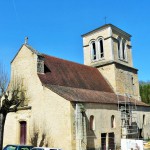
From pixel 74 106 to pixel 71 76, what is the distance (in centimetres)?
663

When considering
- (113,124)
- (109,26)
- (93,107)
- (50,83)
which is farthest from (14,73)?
(109,26)

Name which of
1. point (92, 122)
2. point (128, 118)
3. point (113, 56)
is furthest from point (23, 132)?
point (113, 56)

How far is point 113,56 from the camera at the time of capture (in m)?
33.9

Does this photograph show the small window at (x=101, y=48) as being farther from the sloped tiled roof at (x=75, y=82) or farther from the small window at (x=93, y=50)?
the sloped tiled roof at (x=75, y=82)

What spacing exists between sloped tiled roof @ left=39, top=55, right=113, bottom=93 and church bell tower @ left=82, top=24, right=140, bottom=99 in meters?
1.41

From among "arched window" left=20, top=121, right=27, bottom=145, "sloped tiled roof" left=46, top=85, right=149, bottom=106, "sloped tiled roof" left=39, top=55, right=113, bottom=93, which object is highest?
"sloped tiled roof" left=39, top=55, right=113, bottom=93

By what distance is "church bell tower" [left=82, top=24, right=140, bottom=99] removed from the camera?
3312 centimetres

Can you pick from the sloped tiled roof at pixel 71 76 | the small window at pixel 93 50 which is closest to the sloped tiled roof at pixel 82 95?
the sloped tiled roof at pixel 71 76

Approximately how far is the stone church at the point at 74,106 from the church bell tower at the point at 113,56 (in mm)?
133

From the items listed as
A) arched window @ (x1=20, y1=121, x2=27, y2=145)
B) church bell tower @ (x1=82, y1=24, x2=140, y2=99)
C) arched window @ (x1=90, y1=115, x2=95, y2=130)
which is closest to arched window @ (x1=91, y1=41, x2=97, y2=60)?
church bell tower @ (x1=82, y1=24, x2=140, y2=99)

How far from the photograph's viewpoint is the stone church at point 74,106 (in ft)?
70.6

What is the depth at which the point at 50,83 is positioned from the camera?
2416 centimetres

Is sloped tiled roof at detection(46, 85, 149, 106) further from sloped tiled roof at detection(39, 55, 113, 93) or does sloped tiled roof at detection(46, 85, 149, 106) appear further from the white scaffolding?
sloped tiled roof at detection(39, 55, 113, 93)

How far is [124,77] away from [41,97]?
1472 cm
